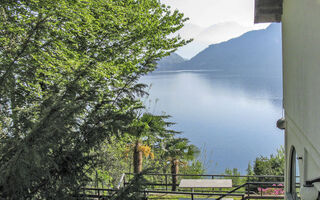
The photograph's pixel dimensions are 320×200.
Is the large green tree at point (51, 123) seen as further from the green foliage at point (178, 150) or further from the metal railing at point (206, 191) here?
the green foliage at point (178, 150)

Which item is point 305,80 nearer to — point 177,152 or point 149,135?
point 149,135

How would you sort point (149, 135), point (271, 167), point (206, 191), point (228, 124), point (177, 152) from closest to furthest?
1. point (206, 191)
2. point (149, 135)
3. point (177, 152)
4. point (271, 167)
5. point (228, 124)

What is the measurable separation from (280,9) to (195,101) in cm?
9341

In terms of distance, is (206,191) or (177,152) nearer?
(206,191)

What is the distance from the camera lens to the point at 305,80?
449 cm

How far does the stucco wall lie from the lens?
3.80m

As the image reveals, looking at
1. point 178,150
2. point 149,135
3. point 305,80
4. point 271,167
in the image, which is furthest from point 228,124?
point 305,80

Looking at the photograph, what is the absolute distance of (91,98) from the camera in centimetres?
314

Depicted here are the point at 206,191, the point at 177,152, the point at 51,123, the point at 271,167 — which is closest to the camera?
the point at 51,123

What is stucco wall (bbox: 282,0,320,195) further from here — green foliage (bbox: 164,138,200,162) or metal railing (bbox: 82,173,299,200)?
green foliage (bbox: 164,138,200,162)

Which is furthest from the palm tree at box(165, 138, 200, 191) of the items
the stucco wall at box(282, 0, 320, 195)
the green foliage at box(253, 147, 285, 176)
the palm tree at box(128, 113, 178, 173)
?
the stucco wall at box(282, 0, 320, 195)

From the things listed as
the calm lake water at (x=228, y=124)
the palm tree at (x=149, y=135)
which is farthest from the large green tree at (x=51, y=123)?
the calm lake water at (x=228, y=124)

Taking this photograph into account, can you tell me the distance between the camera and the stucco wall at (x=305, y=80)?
380cm

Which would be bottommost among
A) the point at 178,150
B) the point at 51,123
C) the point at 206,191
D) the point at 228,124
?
the point at 206,191
